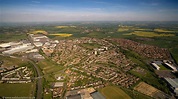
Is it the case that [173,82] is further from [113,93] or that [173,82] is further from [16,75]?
[16,75]

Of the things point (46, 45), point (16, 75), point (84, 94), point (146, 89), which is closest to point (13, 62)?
point (16, 75)

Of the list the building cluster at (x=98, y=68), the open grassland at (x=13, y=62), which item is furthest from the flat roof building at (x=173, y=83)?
the open grassland at (x=13, y=62)

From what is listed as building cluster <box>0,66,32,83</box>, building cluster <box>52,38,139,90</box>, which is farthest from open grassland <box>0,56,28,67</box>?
building cluster <box>52,38,139,90</box>

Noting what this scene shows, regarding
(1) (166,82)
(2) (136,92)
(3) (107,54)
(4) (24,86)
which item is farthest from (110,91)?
(3) (107,54)

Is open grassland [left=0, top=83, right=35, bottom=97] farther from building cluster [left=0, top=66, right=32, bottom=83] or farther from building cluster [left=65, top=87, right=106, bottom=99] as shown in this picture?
building cluster [left=65, top=87, right=106, bottom=99]

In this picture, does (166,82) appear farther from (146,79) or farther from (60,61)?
(60,61)

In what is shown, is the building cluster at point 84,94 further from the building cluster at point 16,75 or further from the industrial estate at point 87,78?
the building cluster at point 16,75
